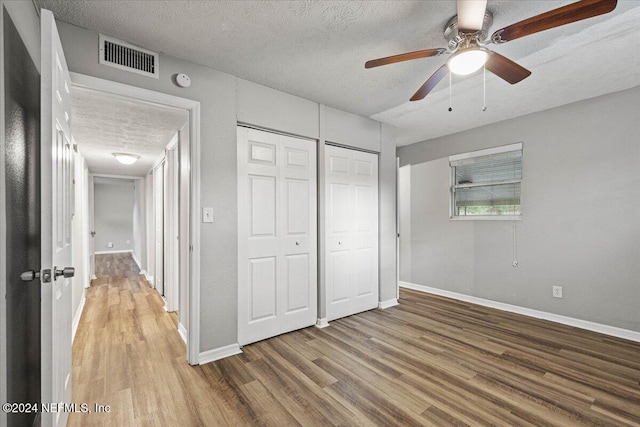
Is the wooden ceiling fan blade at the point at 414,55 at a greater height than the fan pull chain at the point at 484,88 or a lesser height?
lesser

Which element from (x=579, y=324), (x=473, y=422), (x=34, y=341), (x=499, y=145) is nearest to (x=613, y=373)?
(x=579, y=324)

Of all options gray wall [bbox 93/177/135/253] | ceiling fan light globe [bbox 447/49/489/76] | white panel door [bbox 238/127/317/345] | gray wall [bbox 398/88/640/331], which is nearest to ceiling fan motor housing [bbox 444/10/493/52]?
ceiling fan light globe [bbox 447/49/489/76]

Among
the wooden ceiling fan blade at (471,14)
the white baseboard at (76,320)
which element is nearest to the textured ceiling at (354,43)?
the wooden ceiling fan blade at (471,14)

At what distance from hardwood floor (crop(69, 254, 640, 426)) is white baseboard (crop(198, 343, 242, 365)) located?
0.06 m

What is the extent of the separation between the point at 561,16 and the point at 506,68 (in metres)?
0.49

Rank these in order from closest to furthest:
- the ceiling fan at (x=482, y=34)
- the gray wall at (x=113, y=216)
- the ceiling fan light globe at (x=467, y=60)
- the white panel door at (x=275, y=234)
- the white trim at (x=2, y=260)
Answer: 1. the white trim at (x=2, y=260)
2. the ceiling fan at (x=482, y=34)
3. the ceiling fan light globe at (x=467, y=60)
4. the white panel door at (x=275, y=234)
5. the gray wall at (x=113, y=216)

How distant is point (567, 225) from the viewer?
10.6ft

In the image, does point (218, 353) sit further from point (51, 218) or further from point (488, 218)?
point (488, 218)

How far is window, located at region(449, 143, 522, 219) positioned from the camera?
369 centimetres

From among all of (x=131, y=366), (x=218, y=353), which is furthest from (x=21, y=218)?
(x=218, y=353)

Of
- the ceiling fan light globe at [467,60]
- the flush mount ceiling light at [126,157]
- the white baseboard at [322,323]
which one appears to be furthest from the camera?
the flush mount ceiling light at [126,157]

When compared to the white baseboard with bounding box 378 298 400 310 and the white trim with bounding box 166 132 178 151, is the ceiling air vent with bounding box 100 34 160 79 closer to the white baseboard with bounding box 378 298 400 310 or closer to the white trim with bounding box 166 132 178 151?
the white trim with bounding box 166 132 178 151

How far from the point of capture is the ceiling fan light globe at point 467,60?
5.61 feet

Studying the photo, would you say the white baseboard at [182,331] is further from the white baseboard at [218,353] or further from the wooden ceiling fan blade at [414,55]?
the wooden ceiling fan blade at [414,55]
